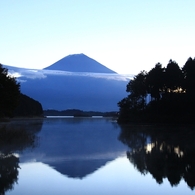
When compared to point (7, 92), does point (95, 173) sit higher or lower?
lower

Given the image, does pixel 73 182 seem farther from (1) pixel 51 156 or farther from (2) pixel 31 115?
(2) pixel 31 115

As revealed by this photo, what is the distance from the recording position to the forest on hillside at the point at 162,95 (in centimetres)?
5103

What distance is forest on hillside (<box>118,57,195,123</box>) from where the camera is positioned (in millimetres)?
51031

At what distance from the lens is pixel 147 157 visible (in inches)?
591

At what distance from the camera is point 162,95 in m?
55.9

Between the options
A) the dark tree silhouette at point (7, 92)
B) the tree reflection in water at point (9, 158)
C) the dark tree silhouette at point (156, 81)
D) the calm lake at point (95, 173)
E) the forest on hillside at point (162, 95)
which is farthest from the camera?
the dark tree silhouette at point (156, 81)

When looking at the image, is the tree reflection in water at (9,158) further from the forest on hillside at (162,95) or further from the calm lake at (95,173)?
the forest on hillside at (162,95)

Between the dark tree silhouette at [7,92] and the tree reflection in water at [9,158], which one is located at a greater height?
the dark tree silhouette at [7,92]

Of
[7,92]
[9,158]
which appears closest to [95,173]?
[9,158]

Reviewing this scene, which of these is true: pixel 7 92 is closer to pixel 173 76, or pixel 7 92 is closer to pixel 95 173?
pixel 95 173

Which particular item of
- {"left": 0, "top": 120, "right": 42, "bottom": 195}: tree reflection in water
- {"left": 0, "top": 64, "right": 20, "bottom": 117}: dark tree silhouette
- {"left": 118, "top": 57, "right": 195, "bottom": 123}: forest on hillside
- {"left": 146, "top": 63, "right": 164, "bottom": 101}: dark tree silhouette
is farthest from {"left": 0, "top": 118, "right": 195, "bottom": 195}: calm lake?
{"left": 146, "top": 63, "right": 164, "bottom": 101}: dark tree silhouette

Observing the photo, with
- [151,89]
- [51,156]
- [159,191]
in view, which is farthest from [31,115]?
[159,191]

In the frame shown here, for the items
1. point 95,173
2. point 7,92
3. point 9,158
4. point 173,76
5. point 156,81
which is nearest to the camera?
point 95,173

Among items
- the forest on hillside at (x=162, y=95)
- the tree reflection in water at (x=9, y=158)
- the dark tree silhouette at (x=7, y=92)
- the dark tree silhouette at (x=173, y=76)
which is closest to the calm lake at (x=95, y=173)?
the tree reflection in water at (x=9, y=158)
